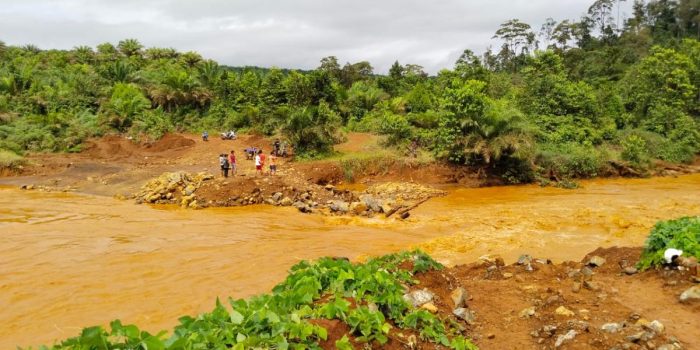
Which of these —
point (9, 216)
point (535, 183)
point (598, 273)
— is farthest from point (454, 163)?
point (9, 216)

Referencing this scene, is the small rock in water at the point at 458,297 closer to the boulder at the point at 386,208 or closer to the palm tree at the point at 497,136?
the boulder at the point at 386,208

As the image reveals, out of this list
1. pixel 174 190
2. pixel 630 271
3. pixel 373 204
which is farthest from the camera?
pixel 174 190

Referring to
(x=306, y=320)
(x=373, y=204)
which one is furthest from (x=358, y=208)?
(x=306, y=320)

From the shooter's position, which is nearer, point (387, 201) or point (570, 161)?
→ point (387, 201)

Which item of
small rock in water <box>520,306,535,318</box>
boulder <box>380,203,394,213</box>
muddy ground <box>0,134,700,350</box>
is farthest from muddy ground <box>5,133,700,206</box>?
small rock in water <box>520,306,535,318</box>

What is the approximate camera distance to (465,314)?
16.8 ft

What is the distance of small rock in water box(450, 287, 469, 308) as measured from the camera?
17.5 feet

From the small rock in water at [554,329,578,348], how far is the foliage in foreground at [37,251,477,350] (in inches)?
33.6

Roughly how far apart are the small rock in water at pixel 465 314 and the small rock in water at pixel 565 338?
0.89 m

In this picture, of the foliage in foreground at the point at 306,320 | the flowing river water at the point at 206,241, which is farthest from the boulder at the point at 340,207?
the foliage in foreground at the point at 306,320

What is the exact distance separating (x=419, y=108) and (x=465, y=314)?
82.7 ft

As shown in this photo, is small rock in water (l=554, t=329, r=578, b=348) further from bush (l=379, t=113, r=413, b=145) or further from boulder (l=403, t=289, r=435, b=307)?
bush (l=379, t=113, r=413, b=145)

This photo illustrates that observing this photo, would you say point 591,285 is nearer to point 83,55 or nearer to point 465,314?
point 465,314

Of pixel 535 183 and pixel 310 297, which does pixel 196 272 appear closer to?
pixel 310 297
